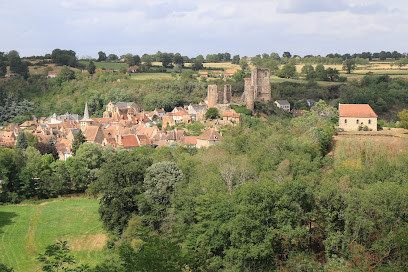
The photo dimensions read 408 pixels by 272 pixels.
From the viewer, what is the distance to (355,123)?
38062 millimetres

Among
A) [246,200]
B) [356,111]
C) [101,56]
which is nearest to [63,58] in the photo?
[101,56]

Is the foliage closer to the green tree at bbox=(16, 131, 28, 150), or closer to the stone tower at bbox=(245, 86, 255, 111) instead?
the green tree at bbox=(16, 131, 28, 150)

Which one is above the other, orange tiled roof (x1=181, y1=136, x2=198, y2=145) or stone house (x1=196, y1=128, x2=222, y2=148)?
stone house (x1=196, y1=128, x2=222, y2=148)

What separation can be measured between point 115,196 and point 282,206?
43.8ft

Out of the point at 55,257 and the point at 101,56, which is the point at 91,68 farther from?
the point at 55,257

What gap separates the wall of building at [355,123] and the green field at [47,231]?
22.5m

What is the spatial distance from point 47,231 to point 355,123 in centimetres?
2729

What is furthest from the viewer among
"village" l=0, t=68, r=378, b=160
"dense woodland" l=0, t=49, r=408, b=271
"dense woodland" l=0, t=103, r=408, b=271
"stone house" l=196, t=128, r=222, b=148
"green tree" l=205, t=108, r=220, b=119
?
"green tree" l=205, t=108, r=220, b=119

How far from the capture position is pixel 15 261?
28.1 metres

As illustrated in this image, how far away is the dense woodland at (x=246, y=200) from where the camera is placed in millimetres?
20375

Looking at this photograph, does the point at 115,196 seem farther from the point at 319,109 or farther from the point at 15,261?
the point at 319,109

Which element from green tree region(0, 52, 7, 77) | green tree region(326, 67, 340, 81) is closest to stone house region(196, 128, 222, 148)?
green tree region(326, 67, 340, 81)

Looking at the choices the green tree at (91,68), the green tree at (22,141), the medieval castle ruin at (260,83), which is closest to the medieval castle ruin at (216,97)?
the medieval castle ruin at (260,83)

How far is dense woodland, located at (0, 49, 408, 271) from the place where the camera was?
66.8ft
